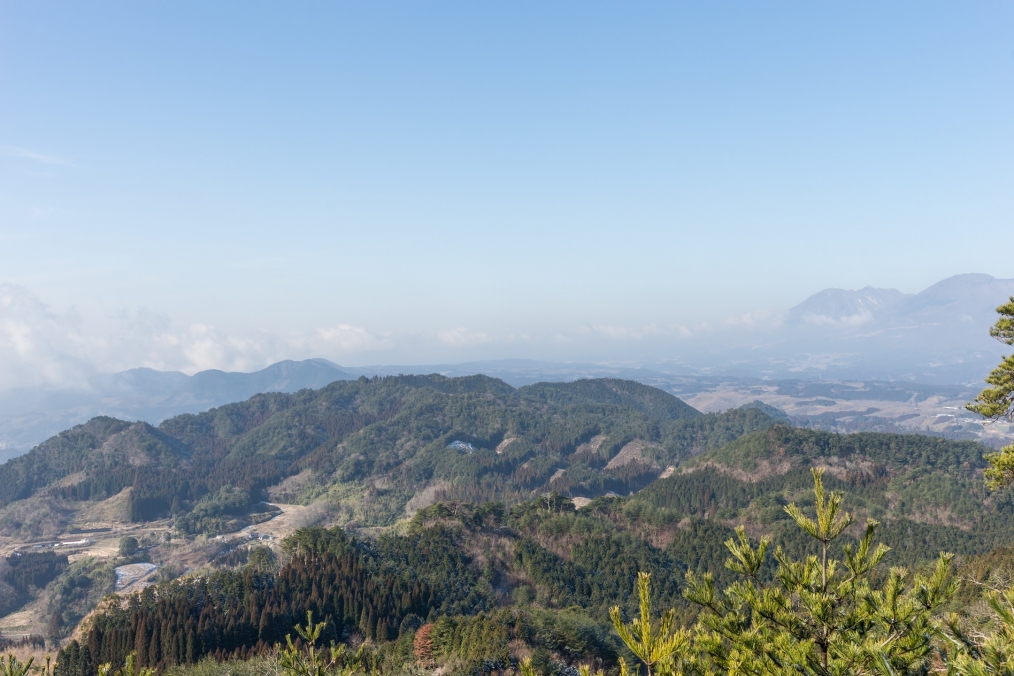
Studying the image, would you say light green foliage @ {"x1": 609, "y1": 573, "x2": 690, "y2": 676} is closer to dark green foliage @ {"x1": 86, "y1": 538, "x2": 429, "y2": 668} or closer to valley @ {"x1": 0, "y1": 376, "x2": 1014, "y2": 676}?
valley @ {"x1": 0, "y1": 376, "x2": 1014, "y2": 676}

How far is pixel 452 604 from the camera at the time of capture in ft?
275

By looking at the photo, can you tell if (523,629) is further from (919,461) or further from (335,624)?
(919,461)

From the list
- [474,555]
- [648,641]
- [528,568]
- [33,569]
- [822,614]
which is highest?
[822,614]

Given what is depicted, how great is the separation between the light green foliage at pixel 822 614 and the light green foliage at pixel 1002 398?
2963 centimetres

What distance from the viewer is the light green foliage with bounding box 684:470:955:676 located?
11227mm

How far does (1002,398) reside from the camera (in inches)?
1476

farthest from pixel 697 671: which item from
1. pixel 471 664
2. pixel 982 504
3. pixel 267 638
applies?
pixel 982 504

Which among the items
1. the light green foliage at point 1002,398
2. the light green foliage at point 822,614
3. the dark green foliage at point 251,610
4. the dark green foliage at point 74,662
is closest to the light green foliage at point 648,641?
the light green foliage at point 822,614

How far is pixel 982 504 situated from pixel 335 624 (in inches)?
5191

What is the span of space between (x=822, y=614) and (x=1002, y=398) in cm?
3530

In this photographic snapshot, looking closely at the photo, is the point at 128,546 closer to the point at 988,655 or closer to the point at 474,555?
the point at 474,555

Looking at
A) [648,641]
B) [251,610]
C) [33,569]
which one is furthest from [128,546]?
[648,641]

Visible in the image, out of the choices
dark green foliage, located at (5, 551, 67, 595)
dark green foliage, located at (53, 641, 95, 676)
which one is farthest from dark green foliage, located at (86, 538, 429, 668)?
dark green foliage, located at (5, 551, 67, 595)

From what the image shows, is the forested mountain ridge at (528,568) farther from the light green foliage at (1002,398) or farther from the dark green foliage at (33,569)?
the dark green foliage at (33,569)
